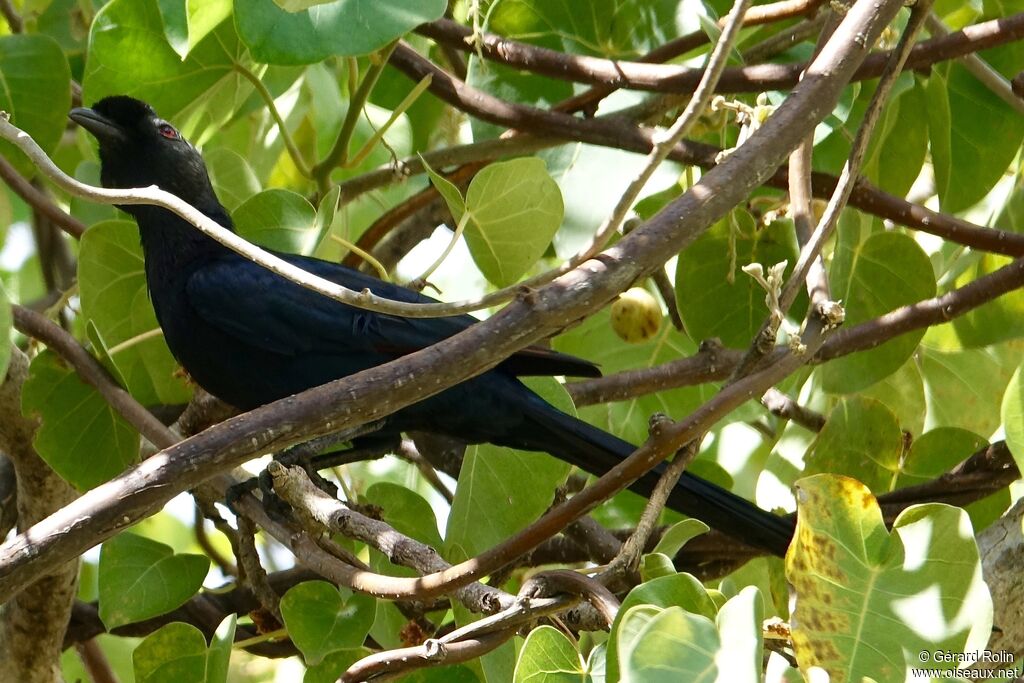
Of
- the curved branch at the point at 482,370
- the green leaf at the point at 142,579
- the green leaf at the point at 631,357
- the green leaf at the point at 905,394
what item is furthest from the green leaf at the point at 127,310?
the green leaf at the point at 905,394

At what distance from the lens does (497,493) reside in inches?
104

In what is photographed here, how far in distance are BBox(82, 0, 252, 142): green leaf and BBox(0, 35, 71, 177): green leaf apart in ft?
0.31

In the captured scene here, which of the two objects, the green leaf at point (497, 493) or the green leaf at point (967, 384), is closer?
the green leaf at point (497, 493)

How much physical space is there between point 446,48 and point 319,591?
5.45 feet

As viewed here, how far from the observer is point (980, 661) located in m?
1.54

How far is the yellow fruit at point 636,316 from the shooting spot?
128 inches

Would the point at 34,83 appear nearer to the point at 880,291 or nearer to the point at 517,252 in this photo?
the point at 517,252

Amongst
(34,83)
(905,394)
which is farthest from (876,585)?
(34,83)

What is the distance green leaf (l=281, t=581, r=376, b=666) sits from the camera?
2.30 metres

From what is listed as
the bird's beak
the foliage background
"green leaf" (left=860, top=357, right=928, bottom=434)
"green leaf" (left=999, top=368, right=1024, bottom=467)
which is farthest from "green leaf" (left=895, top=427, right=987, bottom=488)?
the bird's beak

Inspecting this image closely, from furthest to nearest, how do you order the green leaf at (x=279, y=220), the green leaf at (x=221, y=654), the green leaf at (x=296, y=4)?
1. the green leaf at (x=279, y=220)
2. the green leaf at (x=221, y=654)
3. the green leaf at (x=296, y=4)

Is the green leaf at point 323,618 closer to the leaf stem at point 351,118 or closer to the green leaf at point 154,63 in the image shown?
the leaf stem at point 351,118

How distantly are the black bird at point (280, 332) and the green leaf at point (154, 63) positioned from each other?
0.19 metres

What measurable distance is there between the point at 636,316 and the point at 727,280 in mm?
388
